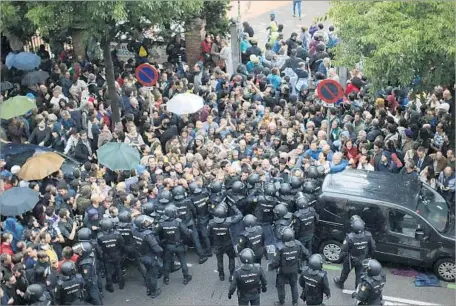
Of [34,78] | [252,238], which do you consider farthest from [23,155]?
[252,238]

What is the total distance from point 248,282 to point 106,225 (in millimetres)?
2458

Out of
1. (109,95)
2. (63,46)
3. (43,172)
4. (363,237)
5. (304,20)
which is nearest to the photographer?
(363,237)

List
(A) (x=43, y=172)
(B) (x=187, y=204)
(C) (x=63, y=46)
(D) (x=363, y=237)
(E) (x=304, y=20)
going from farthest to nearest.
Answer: (E) (x=304, y=20)
(C) (x=63, y=46)
(A) (x=43, y=172)
(B) (x=187, y=204)
(D) (x=363, y=237)

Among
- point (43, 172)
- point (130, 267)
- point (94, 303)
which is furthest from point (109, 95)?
point (94, 303)

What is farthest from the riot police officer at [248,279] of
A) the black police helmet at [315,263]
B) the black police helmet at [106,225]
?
the black police helmet at [106,225]

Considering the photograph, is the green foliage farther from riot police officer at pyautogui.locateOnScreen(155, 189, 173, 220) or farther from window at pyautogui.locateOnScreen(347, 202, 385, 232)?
window at pyautogui.locateOnScreen(347, 202, 385, 232)

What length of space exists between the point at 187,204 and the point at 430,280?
4.20 metres

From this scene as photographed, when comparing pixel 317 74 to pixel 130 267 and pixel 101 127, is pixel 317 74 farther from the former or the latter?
pixel 130 267

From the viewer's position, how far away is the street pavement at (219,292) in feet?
38.4

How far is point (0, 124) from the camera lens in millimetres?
15930

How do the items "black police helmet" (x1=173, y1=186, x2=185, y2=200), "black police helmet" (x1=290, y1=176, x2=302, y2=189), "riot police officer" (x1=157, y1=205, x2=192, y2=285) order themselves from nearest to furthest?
"riot police officer" (x1=157, y1=205, x2=192, y2=285)
"black police helmet" (x1=173, y1=186, x2=185, y2=200)
"black police helmet" (x1=290, y1=176, x2=302, y2=189)

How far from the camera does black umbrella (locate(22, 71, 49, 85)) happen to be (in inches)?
690

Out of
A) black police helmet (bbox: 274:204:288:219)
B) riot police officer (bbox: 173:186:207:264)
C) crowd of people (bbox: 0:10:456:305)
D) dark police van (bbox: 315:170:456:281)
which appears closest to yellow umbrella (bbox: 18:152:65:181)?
crowd of people (bbox: 0:10:456:305)

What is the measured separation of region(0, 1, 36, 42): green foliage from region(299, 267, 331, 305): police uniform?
952 centimetres
